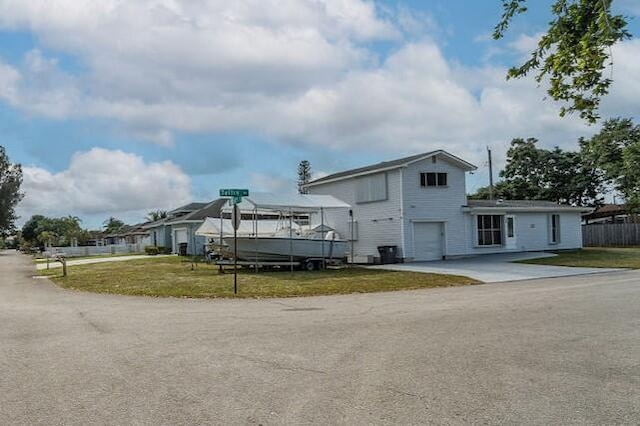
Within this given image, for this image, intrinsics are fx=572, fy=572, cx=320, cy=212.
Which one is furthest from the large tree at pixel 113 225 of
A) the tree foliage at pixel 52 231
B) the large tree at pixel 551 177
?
the large tree at pixel 551 177

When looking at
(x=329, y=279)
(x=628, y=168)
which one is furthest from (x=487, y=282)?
(x=628, y=168)

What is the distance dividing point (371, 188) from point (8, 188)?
210ft

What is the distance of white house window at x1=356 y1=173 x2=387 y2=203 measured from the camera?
2969cm

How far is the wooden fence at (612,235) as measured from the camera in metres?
42.8

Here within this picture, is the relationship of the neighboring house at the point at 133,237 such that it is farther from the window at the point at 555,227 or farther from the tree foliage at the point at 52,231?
the window at the point at 555,227

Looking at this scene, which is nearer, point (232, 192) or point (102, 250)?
point (232, 192)

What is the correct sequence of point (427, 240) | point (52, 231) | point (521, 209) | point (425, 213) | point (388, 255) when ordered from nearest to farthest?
point (388, 255) < point (425, 213) < point (427, 240) < point (521, 209) < point (52, 231)

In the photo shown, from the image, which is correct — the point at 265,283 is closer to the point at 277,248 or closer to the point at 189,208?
the point at 277,248

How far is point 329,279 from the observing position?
20203 millimetres

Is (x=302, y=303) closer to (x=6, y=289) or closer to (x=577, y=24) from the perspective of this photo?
(x=577, y=24)

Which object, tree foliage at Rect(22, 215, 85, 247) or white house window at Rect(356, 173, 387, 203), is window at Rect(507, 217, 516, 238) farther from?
tree foliage at Rect(22, 215, 85, 247)

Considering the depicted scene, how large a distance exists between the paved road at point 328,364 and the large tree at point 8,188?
72.2 meters

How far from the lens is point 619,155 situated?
151 feet

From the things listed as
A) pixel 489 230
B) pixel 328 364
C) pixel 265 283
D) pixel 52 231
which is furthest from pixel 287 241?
pixel 52 231
